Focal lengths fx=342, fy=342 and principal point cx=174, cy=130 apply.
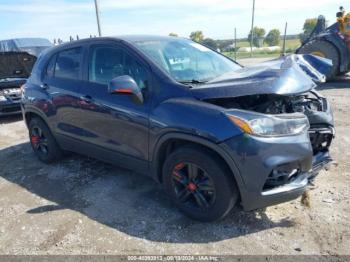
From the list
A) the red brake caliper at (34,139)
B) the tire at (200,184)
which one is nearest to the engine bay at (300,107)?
the tire at (200,184)

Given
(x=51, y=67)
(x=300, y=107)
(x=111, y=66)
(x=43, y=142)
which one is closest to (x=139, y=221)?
(x=111, y=66)

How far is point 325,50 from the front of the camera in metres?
10.2

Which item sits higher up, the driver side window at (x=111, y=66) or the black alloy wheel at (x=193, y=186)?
the driver side window at (x=111, y=66)

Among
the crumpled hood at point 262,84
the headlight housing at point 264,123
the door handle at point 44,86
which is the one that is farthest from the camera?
the door handle at point 44,86

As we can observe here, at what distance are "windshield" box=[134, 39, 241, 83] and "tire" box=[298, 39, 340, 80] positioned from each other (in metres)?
6.95

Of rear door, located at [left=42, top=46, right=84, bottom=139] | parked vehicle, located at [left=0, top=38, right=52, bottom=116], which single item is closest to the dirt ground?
rear door, located at [left=42, top=46, right=84, bottom=139]

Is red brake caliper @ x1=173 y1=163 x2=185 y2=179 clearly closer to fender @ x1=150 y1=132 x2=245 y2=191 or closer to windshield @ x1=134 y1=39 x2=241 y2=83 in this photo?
fender @ x1=150 y1=132 x2=245 y2=191

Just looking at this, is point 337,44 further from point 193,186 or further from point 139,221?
point 139,221

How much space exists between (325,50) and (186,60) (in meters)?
7.87

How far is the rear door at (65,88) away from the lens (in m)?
4.30

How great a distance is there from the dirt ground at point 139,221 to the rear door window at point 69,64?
136cm

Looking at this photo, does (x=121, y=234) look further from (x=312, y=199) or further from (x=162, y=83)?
(x=312, y=199)

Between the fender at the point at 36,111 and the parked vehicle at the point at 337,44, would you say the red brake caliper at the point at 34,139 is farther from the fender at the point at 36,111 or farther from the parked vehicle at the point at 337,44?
the parked vehicle at the point at 337,44

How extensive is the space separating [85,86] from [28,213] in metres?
1.59
